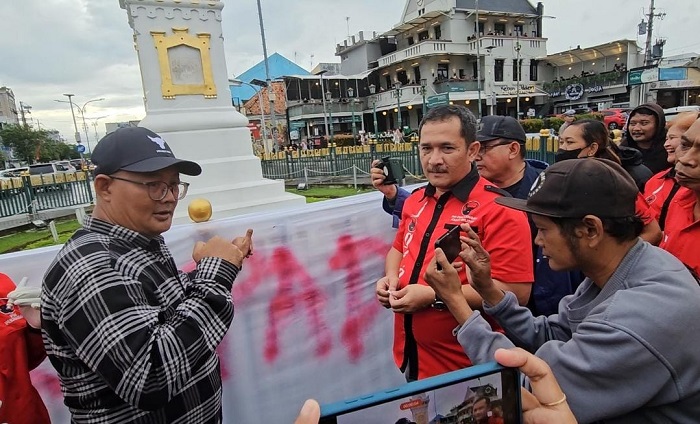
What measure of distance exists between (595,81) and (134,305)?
46.0m

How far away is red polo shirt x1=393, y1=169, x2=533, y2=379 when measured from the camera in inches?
75.2

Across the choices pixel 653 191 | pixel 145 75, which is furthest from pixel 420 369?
pixel 145 75

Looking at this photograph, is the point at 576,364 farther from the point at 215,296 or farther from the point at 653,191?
the point at 653,191

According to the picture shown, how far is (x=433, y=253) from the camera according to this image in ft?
6.52

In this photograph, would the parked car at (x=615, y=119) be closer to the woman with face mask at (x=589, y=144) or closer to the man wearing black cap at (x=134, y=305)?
the woman with face mask at (x=589, y=144)

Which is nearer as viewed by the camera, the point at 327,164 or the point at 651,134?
the point at 651,134

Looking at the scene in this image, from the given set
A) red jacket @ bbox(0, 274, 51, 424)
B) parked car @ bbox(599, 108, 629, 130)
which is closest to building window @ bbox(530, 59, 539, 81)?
parked car @ bbox(599, 108, 629, 130)

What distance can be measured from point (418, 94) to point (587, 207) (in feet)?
127

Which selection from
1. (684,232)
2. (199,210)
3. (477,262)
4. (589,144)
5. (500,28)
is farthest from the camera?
(500,28)

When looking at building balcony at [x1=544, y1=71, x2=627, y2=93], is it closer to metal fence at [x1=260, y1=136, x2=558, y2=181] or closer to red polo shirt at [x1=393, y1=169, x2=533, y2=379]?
metal fence at [x1=260, y1=136, x2=558, y2=181]

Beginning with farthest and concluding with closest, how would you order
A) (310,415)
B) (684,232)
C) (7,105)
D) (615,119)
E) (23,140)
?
(7,105), (23,140), (615,119), (684,232), (310,415)

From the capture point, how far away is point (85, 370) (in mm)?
1312

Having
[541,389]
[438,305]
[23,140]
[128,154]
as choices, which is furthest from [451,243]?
[23,140]

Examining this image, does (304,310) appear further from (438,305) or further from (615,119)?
(615,119)
